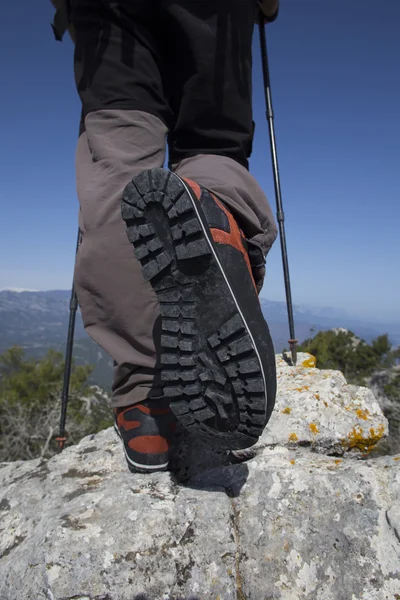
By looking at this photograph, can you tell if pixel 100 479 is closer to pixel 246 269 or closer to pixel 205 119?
pixel 246 269

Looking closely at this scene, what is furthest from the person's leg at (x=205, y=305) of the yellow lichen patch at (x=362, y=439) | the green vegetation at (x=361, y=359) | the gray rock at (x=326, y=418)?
the green vegetation at (x=361, y=359)

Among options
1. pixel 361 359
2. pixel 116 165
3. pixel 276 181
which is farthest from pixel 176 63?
pixel 361 359

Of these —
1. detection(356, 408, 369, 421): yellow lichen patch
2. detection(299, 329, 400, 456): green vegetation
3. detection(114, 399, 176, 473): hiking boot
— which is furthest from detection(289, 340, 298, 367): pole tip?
detection(299, 329, 400, 456): green vegetation

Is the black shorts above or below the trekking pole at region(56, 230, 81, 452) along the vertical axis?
above

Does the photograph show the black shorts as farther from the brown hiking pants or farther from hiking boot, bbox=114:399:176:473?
hiking boot, bbox=114:399:176:473

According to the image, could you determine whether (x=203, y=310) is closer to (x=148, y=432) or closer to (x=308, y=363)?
(x=148, y=432)

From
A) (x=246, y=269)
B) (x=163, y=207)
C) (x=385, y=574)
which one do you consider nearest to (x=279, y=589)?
(x=385, y=574)

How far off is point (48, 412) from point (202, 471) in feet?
35.8

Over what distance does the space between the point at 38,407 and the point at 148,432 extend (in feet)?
36.9

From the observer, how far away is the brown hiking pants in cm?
143

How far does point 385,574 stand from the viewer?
1.16 m

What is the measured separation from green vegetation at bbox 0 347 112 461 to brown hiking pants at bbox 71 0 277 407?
953cm

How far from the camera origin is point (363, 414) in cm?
196

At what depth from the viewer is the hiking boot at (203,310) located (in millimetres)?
1160
